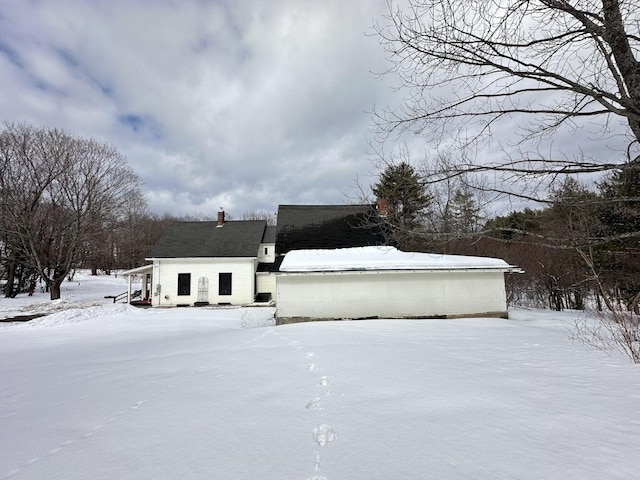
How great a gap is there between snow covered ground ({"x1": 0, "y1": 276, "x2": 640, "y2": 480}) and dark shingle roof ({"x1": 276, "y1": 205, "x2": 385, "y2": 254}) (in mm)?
13342

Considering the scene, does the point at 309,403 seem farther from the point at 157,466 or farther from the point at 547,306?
the point at 547,306

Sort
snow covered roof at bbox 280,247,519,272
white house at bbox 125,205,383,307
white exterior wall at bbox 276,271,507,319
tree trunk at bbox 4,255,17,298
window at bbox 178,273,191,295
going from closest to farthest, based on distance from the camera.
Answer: snow covered roof at bbox 280,247,519,272 < white exterior wall at bbox 276,271,507,319 < white house at bbox 125,205,383,307 < window at bbox 178,273,191,295 < tree trunk at bbox 4,255,17,298

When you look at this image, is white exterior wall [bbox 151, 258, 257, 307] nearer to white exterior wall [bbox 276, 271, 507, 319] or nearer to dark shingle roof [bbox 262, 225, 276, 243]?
dark shingle roof [bbox 262, 225, 276, 243]

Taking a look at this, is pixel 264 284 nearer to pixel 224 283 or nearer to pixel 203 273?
pixel 224 283

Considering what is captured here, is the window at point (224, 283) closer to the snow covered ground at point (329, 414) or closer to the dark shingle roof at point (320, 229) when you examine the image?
the dark shingle roof at point (320, 229)

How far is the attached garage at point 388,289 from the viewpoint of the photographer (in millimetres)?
12328

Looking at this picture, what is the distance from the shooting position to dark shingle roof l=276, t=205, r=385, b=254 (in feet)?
65.2

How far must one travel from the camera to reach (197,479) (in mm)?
2111

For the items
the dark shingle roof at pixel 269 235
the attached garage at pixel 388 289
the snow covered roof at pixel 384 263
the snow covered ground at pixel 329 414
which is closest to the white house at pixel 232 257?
the dark shingle roof at pixel 269 235

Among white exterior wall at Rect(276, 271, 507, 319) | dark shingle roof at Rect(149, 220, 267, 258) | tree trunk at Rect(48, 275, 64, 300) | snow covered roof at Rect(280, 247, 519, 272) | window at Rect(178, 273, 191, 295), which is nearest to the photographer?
snow covered roof at Rect(280, 247, 519, 272)

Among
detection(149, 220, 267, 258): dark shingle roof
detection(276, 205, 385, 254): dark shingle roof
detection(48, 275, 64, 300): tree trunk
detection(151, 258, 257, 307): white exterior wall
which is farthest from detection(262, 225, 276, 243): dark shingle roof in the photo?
detection(48, 275, 64, 300): tree trunk

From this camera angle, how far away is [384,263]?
12586 millimetres

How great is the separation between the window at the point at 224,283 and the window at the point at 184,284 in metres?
1.94

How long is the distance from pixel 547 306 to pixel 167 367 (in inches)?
819
